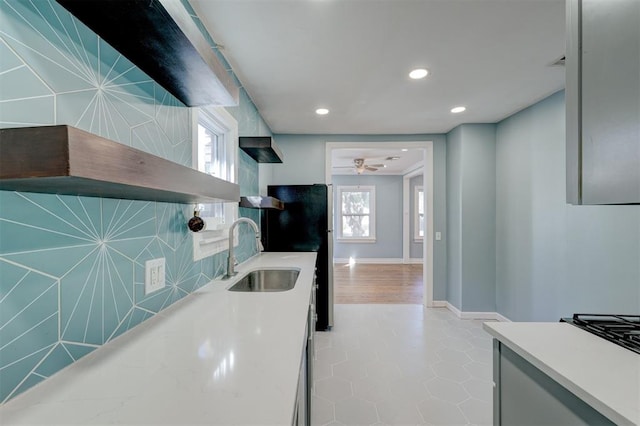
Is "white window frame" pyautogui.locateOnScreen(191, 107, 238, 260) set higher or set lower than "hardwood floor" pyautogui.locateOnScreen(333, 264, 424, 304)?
higher

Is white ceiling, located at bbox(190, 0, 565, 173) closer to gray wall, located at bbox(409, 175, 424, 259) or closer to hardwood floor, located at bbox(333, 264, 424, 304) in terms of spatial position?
hardwood floor, located at bbox(333, 264, 424, 304)

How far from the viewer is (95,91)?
84cm

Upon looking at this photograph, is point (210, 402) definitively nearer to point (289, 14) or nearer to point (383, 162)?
point (289, 14)

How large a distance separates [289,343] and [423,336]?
256 centimetres

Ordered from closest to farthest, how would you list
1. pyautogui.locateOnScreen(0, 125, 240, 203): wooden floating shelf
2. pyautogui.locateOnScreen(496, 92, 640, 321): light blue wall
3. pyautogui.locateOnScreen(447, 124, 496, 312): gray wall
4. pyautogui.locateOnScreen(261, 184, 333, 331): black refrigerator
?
pyautogui.locateOnScreen(0, 125, 240, 203): wooden floating shelf → pyautogui.locateOnScreen(496, 92, 640, 321): light blue wall → pyautogui.locateOnScreen(261, 184, 333, 331): black refrigerator → pyautogui.locateOnScreen(447, 124, 496, 312): gray wall

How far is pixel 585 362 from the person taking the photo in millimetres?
835

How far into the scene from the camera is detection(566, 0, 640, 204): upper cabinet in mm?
652

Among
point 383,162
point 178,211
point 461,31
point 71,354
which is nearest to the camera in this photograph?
point 71,354

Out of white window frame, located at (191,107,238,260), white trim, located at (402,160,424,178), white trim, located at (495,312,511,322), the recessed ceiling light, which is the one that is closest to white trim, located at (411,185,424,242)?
white trim, located at (402,160,424,178)

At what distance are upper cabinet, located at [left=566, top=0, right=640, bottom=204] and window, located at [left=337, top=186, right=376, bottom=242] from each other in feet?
22.2

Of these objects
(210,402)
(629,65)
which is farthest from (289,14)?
(210,402)

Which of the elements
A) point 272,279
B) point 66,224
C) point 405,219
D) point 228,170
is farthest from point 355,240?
point 66,224

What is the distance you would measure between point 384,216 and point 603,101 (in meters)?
6.88

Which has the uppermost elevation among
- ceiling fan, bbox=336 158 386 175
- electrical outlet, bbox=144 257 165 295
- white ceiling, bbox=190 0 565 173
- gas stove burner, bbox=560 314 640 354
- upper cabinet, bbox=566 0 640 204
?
white ceiling, bbox=190 0 565 173
